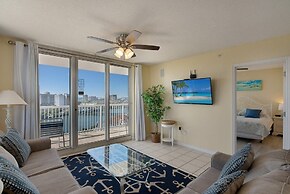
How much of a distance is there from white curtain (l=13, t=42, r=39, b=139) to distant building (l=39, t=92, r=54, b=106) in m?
0.37

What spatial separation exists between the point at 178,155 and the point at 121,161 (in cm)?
161

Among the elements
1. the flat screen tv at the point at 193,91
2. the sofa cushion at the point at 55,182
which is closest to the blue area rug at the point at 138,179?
the sofa cushion at the point at 55,182

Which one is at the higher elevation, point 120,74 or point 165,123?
point 120,74

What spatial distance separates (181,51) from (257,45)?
4.67ft

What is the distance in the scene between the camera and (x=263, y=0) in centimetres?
167

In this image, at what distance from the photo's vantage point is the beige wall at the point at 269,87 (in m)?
5.11

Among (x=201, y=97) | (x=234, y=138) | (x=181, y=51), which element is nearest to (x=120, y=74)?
(x=181, y=51)

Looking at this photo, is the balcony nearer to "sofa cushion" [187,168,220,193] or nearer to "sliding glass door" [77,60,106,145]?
"sliding glass door" [77,60,106,145]

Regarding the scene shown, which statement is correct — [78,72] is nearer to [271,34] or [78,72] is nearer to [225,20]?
[225,20]

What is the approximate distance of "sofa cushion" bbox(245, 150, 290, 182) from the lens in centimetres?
112

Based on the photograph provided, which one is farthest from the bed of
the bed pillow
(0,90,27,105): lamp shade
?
(0,90,27,105): lamp shade

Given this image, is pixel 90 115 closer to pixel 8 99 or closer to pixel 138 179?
pixel 8 99

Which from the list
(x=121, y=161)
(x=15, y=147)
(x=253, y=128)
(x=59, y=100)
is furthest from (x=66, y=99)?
(x=253, y=128)

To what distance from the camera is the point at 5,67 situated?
2.71 m
